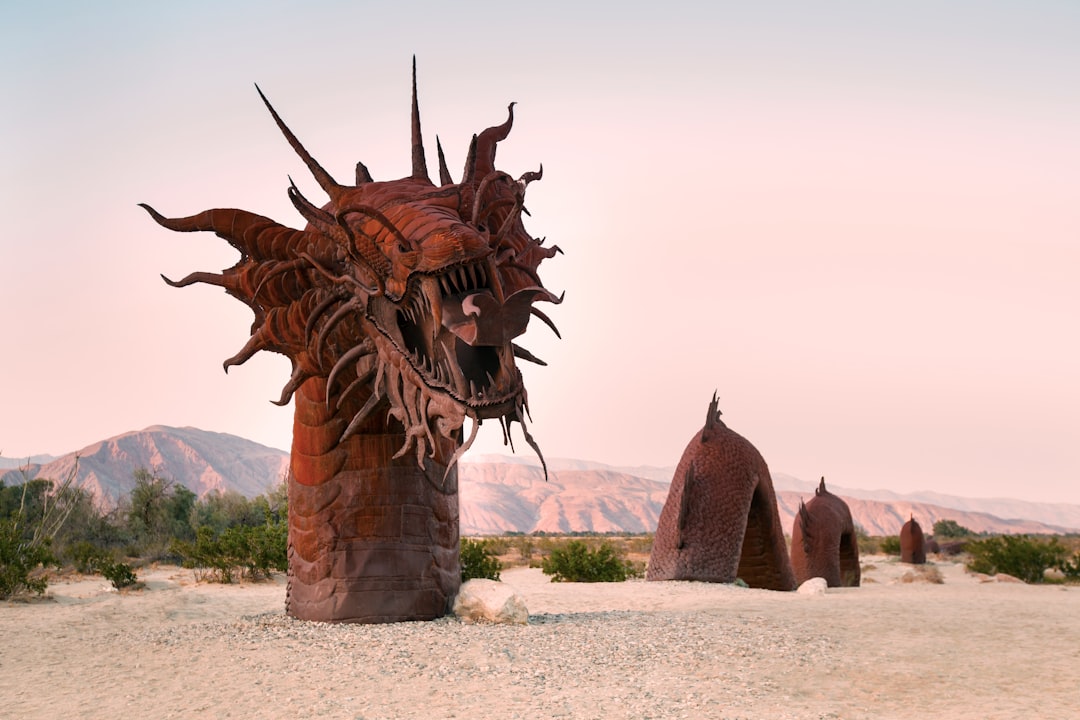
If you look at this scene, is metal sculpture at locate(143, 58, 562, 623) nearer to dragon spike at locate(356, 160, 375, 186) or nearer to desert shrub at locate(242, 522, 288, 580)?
dragon spike at locate(356, 160, 375, 186)

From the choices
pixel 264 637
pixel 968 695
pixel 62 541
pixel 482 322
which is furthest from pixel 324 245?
pixel 62 541

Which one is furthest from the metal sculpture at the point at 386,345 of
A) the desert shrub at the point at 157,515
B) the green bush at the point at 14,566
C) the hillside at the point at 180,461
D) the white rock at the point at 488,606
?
the hillside at the point at 180,461

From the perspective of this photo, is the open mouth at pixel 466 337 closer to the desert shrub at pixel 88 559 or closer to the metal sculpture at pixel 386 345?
the metal sculpture at pixel 386 345

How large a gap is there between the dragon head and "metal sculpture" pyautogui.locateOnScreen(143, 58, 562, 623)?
0.04 feet

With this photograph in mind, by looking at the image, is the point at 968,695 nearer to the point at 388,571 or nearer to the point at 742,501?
the point at 388,571

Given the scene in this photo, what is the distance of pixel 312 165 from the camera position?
634 cm

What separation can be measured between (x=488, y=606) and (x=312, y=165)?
3502 mm

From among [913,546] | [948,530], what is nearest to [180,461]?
[948,530]

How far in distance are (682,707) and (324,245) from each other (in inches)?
149

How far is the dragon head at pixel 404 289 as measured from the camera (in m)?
5.25

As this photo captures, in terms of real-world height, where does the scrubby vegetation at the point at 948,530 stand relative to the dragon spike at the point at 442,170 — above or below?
below

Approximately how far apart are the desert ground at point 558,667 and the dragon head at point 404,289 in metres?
1.39

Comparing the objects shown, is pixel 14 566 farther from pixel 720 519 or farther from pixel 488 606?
pixel 720 519

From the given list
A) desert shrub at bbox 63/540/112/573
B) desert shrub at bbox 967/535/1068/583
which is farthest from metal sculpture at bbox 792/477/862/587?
desert shrub at bbox 63/540/112/573
